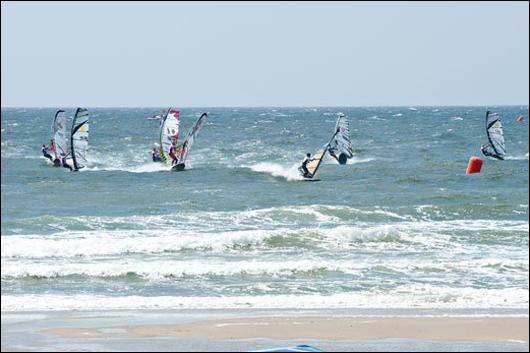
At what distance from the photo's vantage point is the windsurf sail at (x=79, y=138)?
36.4 m

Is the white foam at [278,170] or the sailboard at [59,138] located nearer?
the white foam at [278,170]

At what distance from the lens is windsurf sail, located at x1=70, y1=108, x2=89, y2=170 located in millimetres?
36406

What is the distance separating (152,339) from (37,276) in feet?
17.6

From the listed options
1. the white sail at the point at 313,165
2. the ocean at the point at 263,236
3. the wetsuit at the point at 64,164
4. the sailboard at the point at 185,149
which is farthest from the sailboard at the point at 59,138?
the white sail at the point at 313,165

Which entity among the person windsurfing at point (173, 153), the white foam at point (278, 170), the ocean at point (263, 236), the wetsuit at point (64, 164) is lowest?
the ocean at point (263, 236)

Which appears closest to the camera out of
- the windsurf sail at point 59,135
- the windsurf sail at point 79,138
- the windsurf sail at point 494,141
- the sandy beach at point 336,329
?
the sandy beach at point 336,329

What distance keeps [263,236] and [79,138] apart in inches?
680

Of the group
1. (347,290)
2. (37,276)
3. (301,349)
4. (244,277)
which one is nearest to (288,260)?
(244,277)

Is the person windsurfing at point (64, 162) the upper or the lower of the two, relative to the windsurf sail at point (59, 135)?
lower

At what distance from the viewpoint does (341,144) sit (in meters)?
43.2

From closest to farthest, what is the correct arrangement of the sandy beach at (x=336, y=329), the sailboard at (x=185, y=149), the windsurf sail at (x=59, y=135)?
the sandy beach at (x=336, y=329)
the sailboard at (x=185, y=149)
the windsurf sail at (x=59, y=135)

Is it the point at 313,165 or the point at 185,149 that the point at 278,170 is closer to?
the point at 185,149

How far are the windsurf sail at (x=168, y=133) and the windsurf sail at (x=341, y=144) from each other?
7.09m

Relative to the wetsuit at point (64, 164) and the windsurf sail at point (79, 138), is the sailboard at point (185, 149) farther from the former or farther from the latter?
the wetsuit at point (64, 164)
